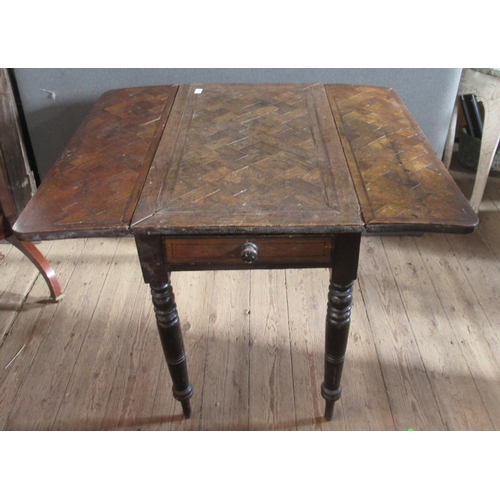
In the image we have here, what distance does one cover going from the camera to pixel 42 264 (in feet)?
6.49

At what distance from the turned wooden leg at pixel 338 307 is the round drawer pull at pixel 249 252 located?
0.19 m

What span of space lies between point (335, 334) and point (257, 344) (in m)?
0.55

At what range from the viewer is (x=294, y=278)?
213 centimetres

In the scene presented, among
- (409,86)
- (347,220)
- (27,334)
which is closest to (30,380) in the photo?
(27,334)

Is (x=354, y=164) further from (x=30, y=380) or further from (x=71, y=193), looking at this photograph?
(x=30, y=380)

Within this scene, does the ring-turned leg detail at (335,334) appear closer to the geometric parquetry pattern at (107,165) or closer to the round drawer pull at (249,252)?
the round drawer pull at (249,252)

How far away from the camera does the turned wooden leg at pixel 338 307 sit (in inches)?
48.1

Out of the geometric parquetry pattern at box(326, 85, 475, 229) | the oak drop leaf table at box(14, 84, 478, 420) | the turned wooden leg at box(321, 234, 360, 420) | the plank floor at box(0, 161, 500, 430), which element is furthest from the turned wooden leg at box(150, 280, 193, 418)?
the geometric parquetry pattern at box(326, 85, 475, 229)

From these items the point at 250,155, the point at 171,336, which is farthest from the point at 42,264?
the point at 250,155

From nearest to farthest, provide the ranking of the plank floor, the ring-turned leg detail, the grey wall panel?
the ring-turned leg detail < the plank floor < the grey wall panel

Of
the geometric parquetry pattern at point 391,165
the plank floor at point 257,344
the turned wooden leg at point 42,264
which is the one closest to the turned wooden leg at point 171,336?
the plank floor at point 257,344

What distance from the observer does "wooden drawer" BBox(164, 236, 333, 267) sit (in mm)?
1217

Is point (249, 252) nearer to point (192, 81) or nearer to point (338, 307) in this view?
point (338, 307)

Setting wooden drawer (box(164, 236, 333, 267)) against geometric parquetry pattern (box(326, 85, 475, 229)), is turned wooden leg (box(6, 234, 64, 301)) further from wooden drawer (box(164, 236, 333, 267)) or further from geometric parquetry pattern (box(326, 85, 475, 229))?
geometric parquetry pattern (box(326, 85, 475, 229))
